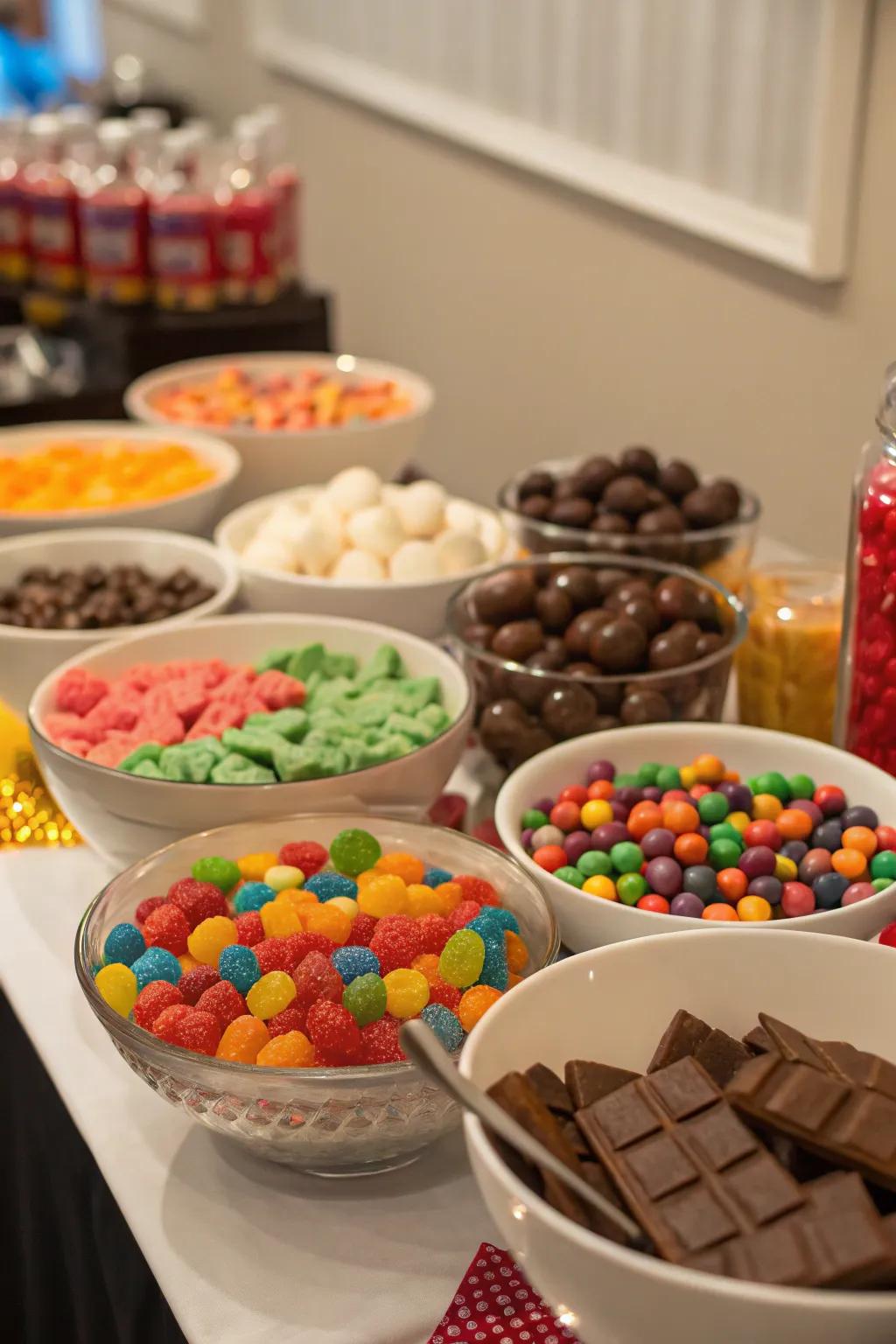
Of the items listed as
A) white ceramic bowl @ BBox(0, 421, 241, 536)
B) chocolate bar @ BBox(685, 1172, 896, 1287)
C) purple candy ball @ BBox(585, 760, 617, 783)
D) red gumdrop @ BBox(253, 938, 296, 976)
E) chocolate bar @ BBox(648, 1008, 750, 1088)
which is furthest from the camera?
white ceramic bowl @ BBox(0, 421, 241, 536)

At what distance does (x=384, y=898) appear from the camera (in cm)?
88

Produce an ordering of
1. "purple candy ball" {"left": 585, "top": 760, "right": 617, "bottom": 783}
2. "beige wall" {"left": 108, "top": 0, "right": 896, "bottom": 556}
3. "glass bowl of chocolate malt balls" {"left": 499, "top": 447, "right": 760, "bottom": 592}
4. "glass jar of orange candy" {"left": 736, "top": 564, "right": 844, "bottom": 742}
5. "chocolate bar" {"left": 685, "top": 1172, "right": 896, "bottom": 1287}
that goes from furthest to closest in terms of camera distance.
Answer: "beige wall" {"left": 108, "top": 0, "right": 896, "bottom": 556}, "glass bowl of chocolate malt balls" {"left": 499, "top": 447, "right": 760, "bottom": 592}, "glass jar of orange candy" {"left": 736, "top": 564, "right": 844, "bottom": 742}, "purple candy ball" {"left": 585, "top": 760, "right": 617, "bottom": 783}, "chocolate bar" {"left": 685, "top": 1172, "right": 896, "bottom": 1287}

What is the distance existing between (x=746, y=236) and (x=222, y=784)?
1261 millimetres

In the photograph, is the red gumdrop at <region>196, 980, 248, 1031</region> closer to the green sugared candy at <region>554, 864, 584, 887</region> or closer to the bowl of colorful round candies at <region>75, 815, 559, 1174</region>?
the bowl of colorful round candies at <region>75, 815, 559, 1174</region>

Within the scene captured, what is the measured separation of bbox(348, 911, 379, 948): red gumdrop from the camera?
0.86 metres

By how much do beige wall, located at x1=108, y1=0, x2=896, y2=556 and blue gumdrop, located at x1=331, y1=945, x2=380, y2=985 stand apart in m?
1.24

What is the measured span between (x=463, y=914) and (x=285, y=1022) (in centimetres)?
13

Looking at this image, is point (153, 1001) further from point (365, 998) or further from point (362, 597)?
point (362, 597)

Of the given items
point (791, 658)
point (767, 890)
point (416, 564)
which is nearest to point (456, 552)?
point (416, 564)

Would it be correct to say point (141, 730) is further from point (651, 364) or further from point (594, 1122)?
point (651, 364)

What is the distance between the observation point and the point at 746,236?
195cm

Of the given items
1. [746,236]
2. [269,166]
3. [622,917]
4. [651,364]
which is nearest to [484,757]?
[622,917]

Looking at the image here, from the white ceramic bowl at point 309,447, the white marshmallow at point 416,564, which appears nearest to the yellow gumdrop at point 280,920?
the white marshmallow at point 416,564

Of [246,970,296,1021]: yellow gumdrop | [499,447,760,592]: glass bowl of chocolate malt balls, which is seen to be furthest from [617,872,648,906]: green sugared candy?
[499,447,760,592]: glass bowl of chocolate malt balls
